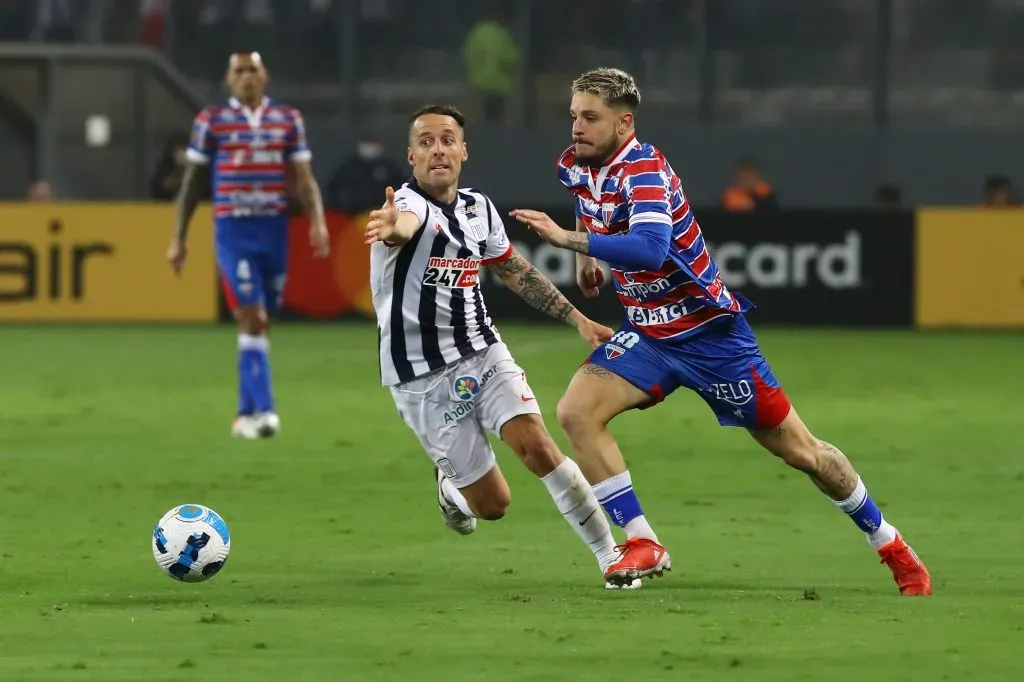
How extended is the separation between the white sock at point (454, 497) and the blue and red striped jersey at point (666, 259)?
1.19 meters

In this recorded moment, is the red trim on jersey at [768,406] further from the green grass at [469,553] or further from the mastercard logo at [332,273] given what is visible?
Answer: the mastercard logo at [332,273]

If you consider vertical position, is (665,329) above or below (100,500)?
above

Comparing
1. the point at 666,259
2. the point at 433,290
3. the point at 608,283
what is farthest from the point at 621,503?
the point at 608,283

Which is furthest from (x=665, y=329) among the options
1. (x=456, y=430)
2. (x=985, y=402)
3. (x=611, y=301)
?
(x=611, y=301)

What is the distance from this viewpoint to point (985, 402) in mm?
16016

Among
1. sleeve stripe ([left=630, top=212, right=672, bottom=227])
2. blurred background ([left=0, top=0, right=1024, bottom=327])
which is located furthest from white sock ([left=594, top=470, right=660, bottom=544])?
blurred background ([left=0, top=0, right=1024, bottom=327])

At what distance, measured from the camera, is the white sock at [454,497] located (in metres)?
8.87

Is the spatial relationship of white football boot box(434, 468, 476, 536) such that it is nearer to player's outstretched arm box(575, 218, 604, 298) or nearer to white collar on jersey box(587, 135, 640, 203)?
player's outstretched arm box(575, 218, 604, 298)

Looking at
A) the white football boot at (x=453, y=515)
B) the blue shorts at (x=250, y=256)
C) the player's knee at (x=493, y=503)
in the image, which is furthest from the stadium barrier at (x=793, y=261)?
the player's knee at (x=493, y=503)

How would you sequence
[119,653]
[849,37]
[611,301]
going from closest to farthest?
[119,653]
[611,301]
[849,37]

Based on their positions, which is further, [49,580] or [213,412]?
[213,412]

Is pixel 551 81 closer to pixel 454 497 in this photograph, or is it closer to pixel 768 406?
pixel 454 497

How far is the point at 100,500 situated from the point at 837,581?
4.08 m

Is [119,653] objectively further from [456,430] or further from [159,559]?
[456,430]
